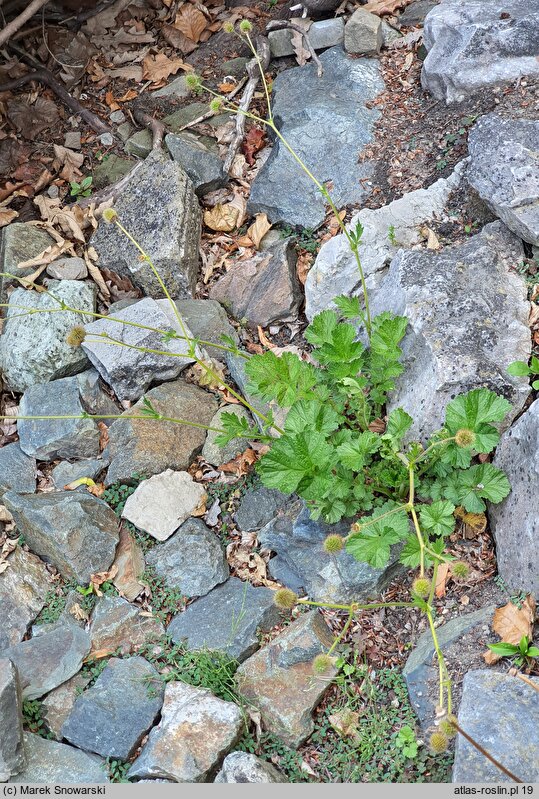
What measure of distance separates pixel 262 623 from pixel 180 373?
165 centimetres

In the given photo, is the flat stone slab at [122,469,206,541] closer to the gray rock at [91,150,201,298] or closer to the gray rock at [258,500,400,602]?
the gray rock at [258,500,400,602]

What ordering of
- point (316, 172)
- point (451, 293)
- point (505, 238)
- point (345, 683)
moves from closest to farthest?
point (345, 683), point (451, 293), point (505, 238), point (316, 172)

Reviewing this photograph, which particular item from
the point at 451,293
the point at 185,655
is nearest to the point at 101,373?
the point at 185,655

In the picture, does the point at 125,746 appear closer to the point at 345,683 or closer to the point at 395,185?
the point at 345,683

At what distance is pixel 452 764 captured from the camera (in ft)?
9.89

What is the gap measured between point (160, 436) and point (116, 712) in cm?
149

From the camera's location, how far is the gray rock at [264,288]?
15.4ft

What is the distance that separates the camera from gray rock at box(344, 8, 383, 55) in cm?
531

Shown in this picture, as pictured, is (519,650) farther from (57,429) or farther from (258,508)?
(57,429)

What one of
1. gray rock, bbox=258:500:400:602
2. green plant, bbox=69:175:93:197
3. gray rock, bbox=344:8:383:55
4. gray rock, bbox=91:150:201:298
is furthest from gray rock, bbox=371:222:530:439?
green plant, bbox=69:175:93:197

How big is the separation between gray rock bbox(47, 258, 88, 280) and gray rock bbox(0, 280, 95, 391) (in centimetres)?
22

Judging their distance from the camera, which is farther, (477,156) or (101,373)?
(101,373)

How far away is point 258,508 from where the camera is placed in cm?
406

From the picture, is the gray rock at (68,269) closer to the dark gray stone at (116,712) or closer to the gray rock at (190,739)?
the dark gray stone at (116,712)
